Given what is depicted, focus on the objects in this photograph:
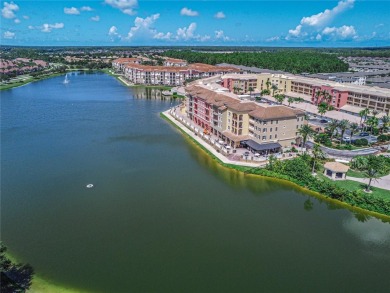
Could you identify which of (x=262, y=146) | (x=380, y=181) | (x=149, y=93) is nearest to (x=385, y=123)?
(x=380, y=181)

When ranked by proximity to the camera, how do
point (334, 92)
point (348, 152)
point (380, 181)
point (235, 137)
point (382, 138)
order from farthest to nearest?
1. point (334, 92)
2. point (382, 138)
3. point (235, 137)
4. point (348, 152)
5. point (380, 181)

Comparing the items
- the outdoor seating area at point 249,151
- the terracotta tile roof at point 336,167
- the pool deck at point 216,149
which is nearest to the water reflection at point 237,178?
the pool deck at point 216,149

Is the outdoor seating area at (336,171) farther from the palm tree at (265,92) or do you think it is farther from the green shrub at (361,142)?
the palm tree at (265,92)

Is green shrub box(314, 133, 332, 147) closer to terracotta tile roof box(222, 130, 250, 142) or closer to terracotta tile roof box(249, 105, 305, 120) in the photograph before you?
terracotta tile roof box(249, 105, 305, 120)

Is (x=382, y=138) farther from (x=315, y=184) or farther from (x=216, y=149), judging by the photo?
(x=216, y=149)

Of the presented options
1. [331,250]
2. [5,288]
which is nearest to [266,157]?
[331,250]

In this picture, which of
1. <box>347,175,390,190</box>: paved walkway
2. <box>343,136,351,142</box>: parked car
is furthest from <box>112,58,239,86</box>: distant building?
<box>347,175,390,190</box>: paved walkway
